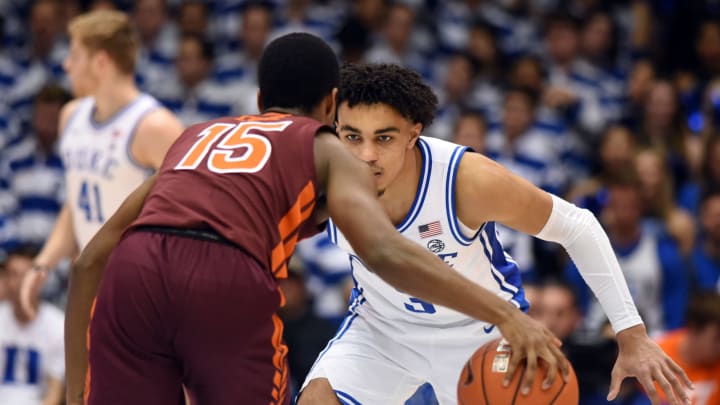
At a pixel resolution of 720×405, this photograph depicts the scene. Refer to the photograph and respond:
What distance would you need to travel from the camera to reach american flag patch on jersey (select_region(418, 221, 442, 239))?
463 cm

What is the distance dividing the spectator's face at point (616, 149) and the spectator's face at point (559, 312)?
73.7 inches

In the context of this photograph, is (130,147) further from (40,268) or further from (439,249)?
(439,249)

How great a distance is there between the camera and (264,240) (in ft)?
11.5

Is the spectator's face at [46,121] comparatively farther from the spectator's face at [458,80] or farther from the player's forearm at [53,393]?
the spectator's face at [458,80]

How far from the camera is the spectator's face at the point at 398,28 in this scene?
10.5m

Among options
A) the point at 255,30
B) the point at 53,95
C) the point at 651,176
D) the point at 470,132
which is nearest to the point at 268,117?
the point at 470,132

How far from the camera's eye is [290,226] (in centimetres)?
359

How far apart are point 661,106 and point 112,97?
4972 mm

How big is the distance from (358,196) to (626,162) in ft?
20.2

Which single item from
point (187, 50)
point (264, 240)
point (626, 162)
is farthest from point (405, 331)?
point (187, 50)

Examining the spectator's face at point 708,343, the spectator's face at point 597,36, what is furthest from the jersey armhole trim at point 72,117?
the spectator's face at point 597,36

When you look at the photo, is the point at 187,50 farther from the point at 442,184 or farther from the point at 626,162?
the point at 442,184

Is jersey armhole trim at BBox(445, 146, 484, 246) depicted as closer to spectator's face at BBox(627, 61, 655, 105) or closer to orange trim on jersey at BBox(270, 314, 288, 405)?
orange trim on jersey at BBox(270, 314, 288, 405)

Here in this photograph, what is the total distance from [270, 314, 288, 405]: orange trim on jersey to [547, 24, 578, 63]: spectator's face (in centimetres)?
760
